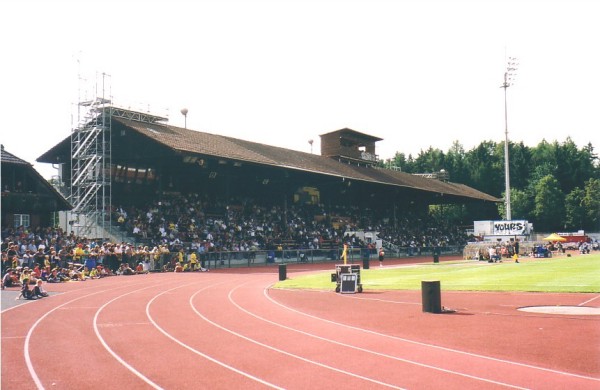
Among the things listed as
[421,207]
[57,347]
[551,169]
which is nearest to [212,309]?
[57,347]

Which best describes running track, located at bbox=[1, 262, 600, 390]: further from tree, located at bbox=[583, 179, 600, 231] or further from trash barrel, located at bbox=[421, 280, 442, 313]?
tree, located at bbox=[583, 179, 600, 231]

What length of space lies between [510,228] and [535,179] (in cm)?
5666

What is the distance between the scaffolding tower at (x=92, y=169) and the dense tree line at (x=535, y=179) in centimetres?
5252

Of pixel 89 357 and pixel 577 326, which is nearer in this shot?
pixel 89 357

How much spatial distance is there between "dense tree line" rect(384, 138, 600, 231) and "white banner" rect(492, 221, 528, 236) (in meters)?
30.7

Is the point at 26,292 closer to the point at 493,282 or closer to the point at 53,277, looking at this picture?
the point at 53,277

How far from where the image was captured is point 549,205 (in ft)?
306

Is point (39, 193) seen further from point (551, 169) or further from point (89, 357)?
point (551, 169)

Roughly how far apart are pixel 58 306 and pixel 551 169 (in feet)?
319

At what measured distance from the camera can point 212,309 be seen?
17.9m

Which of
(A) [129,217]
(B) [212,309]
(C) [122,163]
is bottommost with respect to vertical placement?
(B) [212,309]

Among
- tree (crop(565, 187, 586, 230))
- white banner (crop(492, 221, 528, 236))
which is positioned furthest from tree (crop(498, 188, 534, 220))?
white banner (crop(492, 221, 528, 236))

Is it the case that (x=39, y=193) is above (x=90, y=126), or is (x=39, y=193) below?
below

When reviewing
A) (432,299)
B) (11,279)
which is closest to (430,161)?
(11,279)
